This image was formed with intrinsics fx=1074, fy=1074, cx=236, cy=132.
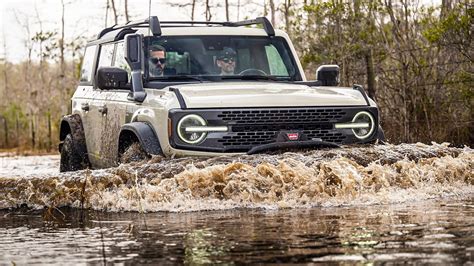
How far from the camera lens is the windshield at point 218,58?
33.0 feet

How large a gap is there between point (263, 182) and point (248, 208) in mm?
249

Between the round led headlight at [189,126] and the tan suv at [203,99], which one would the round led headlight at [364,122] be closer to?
the tan suv at [203,99]

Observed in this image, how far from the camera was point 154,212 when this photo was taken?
27.0ft

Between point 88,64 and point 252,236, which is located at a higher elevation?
point 88,64

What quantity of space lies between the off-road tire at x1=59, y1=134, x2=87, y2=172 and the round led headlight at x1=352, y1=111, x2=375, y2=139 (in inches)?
134

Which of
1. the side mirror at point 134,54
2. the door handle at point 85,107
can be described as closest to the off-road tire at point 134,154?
the side mirror at point 134,54

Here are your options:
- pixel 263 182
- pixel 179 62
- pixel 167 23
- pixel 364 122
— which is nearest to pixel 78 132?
pixel 167 23

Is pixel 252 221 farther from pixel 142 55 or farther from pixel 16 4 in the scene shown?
pixel 16 4

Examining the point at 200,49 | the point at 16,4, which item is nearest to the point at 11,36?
the point at 16,4

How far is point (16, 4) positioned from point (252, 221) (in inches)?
1471

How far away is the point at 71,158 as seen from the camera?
11656mm

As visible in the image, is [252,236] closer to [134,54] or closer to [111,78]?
[111,78]

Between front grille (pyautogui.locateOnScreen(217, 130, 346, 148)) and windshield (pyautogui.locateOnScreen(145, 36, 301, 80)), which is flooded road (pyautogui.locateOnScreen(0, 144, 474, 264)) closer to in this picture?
front grille (pyautogui.locateOnScreen(217, 130, 346, 148))

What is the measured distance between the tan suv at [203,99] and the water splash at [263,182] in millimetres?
364
